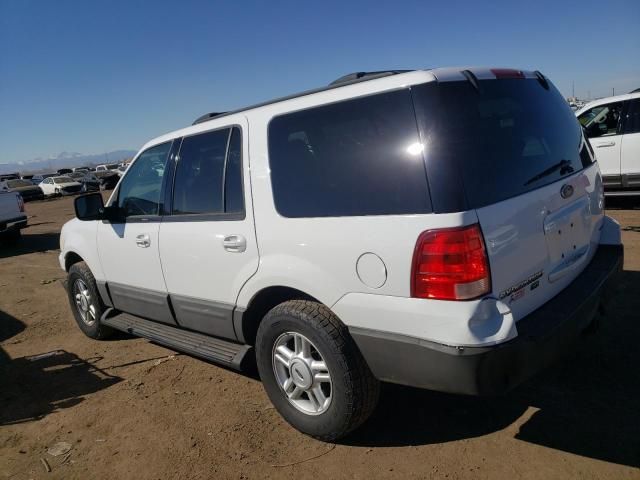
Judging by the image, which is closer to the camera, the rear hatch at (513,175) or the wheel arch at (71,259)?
the rear hatch at (513,175)

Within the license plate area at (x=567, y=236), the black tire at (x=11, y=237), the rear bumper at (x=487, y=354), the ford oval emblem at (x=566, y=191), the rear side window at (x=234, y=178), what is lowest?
the black tire at (x=11, y=237)

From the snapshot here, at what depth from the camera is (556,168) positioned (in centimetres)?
276

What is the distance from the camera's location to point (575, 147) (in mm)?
3086

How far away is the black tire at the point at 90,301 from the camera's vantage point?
185 inches

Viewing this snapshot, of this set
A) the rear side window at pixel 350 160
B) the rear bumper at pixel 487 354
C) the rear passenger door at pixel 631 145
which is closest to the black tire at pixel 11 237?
the rear side window at pixel 350 160

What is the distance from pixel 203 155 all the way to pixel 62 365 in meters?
2.58

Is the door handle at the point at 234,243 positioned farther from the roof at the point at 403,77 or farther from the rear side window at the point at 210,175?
the roof at the point at 403,77

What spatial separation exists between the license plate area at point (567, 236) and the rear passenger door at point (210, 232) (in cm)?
169

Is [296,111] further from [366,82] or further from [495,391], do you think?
[495,391]

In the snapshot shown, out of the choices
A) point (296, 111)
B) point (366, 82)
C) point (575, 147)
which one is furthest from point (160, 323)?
point (575, 147)

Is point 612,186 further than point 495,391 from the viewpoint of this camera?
Yes

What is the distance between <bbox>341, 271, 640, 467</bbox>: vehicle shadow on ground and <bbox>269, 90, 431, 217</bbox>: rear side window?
1395mm

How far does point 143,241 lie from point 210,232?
89 centimetres

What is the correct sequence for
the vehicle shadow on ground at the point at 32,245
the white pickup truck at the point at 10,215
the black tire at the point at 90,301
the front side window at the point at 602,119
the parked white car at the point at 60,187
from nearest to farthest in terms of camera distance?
the black tire at the point at 90,301, the front side window at the point at 602,119, the vehicle shadow on ground at the point at 32,245, the white pickup truck at the point at 10,215, the parked white car at the point at 60,187
